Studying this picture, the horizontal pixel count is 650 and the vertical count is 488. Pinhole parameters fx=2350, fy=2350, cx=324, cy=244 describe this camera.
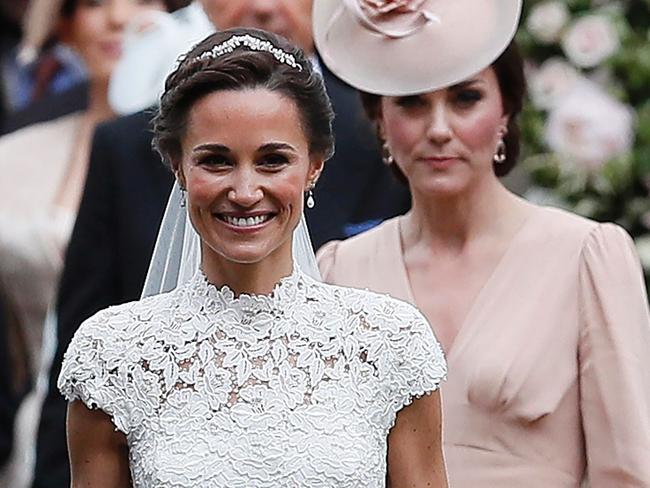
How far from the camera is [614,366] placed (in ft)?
17.7

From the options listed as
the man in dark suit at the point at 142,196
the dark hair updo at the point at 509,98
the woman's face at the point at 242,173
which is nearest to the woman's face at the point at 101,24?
the man in dark suit at the point at 142,196

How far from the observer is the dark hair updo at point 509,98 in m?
5.67

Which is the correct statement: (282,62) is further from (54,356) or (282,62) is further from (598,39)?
(598,39)

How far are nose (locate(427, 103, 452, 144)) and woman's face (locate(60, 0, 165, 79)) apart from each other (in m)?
2.26

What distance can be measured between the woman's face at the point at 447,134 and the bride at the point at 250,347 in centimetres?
80

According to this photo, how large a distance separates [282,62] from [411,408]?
2.42ft

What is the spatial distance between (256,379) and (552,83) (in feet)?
12.7

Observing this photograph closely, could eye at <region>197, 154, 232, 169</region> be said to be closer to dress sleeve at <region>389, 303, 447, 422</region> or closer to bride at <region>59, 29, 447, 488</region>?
bride at <region>59, 29, 447, 488</region>

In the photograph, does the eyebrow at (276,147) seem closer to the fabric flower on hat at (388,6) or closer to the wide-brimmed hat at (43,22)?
the fabric flower on hat at (388,6)

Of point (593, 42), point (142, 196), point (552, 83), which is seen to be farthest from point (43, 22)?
point (593, 42)

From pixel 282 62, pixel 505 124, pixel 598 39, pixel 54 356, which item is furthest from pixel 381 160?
pixel 598 39

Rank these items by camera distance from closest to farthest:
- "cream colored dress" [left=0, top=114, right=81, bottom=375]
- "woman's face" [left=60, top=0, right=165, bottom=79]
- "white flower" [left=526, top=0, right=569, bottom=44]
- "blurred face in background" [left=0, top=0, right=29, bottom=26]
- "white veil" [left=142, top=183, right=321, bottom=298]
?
"white veil" [left=142, top=183, right=321, bottom=298] → "cream colored dress" [left=0, top=114, right=81, bottom=375] → "woman's face" [left=60, top=0, right=165, bottom=79] → "white flower" [left=526, top=0, right=569, bottom=44] → "blurred face in background" [left=0, top=0, right=29, bottom=26]

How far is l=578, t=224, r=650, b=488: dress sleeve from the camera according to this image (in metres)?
5.36

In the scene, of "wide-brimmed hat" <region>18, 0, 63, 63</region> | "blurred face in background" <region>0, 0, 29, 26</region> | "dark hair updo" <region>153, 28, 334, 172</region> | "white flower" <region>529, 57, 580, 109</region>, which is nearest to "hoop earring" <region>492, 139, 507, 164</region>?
"dark hair updo" <region>153, 28, 334, 172</region>
